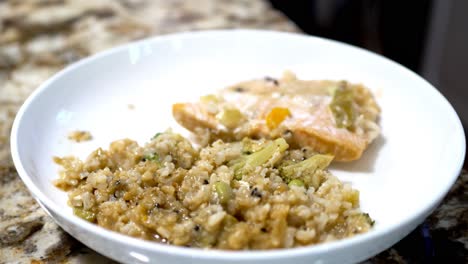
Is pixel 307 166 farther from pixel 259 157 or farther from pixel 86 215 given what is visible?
pixel 86 215

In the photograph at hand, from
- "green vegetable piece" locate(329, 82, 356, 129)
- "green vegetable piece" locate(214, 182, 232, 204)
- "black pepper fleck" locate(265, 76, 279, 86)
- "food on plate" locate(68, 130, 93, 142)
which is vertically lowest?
"food on plate" locate(68, 130, 93, 142)

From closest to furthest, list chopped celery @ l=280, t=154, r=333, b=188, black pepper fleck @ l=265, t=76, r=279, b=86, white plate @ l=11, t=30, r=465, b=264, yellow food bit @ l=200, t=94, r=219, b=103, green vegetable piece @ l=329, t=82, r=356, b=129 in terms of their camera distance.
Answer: white plate @ l=11, t=30, r=465, b=264, chopped celery @ l=280, t=154, r=333, b=188, green vegetable piece @ l=329, t=82, r=356, b=129, yellow food bit @ l=200, t=94, r=219, b=103, black pepper fleck @ l=265, t=76, r=279, b=86

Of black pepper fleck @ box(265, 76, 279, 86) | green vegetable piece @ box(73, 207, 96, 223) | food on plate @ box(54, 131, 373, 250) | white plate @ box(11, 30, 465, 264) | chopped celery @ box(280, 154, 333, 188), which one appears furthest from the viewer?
black pepper fleck @ box(265, 76, 279, 86)

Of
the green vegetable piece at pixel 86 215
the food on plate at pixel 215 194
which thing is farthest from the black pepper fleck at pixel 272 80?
the green vegetable piece at pixel 86 215

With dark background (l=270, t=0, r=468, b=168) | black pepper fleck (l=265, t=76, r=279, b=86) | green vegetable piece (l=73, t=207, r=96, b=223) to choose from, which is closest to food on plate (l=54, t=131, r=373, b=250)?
green vegetable piece (l=73, t=207, r=96, b=223)

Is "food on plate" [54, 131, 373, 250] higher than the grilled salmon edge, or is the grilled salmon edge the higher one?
"food on plate" [54, 131, 373, 250]

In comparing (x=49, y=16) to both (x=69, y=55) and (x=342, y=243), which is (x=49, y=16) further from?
(x=342, y=243)

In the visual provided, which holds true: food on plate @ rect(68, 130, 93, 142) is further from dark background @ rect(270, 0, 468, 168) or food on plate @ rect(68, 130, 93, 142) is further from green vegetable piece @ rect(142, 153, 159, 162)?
dark background @ rect(270, 0, 468, 168)

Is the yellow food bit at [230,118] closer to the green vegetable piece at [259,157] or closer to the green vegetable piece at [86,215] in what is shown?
the green vegetable piece at [259,157]
